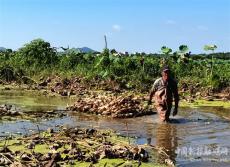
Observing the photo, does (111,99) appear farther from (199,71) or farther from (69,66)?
(69,66)

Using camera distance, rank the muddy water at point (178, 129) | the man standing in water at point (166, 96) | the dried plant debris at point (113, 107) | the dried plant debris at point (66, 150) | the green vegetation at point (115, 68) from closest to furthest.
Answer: the dried plant debris at point (66, 150) → the muddy water at point (178, 129) → the man standing in water at point (166, 96) → the dried plant debris at point (113, 107) → the green vegetation at point (115, 68)

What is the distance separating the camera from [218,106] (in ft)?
54.7

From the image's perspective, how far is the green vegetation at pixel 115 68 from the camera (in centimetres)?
2147

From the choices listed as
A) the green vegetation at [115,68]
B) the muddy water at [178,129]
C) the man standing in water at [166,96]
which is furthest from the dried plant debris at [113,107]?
the green vegetation at [115,68]

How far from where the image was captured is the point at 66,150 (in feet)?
26.4

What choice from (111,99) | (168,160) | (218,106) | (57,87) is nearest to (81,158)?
(168,160)

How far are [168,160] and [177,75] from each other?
53.9 ft

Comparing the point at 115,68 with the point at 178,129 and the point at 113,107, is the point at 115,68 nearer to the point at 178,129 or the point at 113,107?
the point at 113,107

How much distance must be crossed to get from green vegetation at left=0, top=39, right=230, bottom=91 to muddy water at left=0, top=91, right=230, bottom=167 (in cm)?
566

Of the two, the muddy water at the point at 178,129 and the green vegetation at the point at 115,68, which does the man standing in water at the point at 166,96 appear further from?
the green vegetation at the point at 115,68

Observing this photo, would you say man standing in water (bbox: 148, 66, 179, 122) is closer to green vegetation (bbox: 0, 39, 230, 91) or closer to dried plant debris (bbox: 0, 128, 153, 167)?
dried plant debris (bbox: 0, 128, 153, 167)

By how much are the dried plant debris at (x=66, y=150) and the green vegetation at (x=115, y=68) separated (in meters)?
11.8

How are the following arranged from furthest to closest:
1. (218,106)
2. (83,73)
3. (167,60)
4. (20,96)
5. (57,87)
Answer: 1. (167,60)
2. (83,73)
3. (57,87)
4. (20,96)
5. (218,106)

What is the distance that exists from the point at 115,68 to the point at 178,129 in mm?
12640
